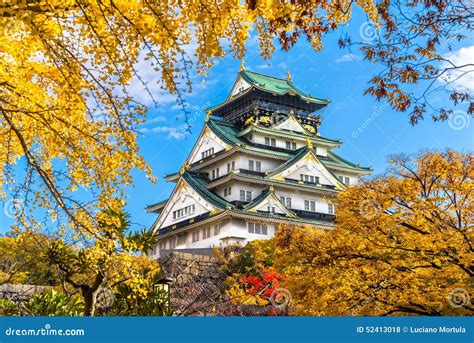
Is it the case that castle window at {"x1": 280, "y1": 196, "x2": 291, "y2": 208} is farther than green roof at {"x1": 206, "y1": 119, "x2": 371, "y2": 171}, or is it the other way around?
green roof at {"x1": 206, "y1": 119, "x2": 371, "y2": 171}

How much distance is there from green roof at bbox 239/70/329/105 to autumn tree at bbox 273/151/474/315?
2649cm

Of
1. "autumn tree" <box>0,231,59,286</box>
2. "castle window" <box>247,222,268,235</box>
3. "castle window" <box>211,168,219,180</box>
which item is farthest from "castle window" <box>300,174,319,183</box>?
"autumn tree" <box>0,231,59,286</box>

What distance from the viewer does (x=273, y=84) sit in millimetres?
40562

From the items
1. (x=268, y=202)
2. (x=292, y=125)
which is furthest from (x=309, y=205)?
(x=292, y=125)

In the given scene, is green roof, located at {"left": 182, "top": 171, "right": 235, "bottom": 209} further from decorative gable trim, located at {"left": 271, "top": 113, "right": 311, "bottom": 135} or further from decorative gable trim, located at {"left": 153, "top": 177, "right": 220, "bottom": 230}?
decorative gable trim, located at {"left": 271, "top": 113, "right": 311, "bottom": 135}

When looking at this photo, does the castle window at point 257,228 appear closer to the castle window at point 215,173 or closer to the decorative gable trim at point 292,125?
the castle window at point 215,173

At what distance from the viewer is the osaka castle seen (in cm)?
3316

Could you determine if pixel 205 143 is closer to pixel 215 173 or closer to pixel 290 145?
pixel 215 173

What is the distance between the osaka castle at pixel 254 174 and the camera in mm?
33156

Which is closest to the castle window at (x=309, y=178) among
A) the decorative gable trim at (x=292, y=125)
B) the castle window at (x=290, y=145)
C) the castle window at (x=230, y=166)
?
the castle window at (x=290, y=145)

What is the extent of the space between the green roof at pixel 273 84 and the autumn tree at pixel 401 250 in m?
26.5

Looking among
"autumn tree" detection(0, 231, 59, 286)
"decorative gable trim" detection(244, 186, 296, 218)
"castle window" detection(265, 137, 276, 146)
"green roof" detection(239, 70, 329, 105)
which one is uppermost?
"green roof" detection(239, 70, 329, 105)

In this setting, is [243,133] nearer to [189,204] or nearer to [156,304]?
[189,204]

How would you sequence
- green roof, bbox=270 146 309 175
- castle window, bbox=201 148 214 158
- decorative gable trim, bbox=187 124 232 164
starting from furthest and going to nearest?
1. castle window, bbox=201 148 214 158
2. decorative gable trim, bbox=187 124 232 164
3. green roof, bbox=270 146 309 175
